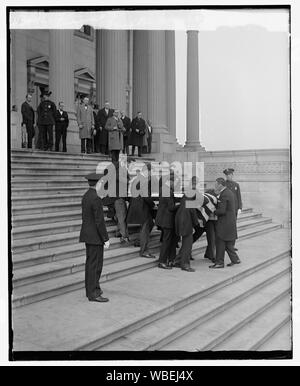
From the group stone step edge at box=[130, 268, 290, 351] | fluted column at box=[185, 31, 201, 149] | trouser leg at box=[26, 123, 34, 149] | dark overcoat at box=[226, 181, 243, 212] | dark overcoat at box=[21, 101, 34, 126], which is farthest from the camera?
fluted column at box=[185, 31, 201, 149]

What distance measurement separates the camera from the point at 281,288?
820 cm

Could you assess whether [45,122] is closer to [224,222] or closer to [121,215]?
[121,215]

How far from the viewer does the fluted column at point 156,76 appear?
17109 millimetres

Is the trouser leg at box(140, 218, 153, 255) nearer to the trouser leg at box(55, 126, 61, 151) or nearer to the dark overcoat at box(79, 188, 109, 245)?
the dark overcoat at box(79, 188, 109, 245)

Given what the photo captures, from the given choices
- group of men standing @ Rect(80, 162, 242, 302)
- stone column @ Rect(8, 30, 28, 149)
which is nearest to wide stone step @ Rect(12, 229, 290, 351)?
group of men standing @ Rect(80, 162, 242, 302)

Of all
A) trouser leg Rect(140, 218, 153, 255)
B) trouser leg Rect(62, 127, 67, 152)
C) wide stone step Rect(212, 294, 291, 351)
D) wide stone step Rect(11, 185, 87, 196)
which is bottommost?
wide stone step Rect(212, 294, 291, 351)

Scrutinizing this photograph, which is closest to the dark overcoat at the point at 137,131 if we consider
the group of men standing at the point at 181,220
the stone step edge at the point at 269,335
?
the group of men standing at the point at 181,220

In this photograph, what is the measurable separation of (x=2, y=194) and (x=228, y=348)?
137 inches

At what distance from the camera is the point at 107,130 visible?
44.9 ft

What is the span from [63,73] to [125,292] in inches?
363

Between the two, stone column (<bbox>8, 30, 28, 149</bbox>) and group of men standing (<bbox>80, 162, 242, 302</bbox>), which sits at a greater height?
stone column (<bbox>8, 30, 28, 149</bbox>)

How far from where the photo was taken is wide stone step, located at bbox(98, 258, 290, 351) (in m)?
5.22

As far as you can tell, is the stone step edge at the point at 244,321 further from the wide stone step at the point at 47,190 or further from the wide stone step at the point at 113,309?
the wide stone step at the point at 47,190

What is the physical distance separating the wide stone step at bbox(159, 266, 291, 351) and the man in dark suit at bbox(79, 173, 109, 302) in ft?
4.66
